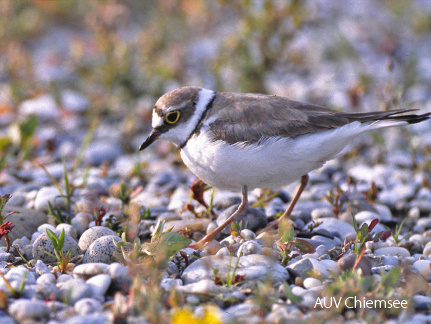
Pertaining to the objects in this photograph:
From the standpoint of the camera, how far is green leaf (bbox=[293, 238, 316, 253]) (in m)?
3.12

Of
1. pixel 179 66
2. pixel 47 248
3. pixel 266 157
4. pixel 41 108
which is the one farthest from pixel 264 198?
pixel 41 108

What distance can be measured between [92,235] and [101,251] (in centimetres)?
25

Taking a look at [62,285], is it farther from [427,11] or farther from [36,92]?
[427,11]

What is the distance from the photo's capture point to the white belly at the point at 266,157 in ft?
11.4

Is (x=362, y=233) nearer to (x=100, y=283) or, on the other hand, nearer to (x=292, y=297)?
(x=292, y=297)

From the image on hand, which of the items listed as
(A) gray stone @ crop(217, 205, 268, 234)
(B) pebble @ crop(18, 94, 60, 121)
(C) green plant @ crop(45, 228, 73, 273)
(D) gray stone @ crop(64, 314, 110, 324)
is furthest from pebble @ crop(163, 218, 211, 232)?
(B) pebble @ crop(18, 94, 60, 121)

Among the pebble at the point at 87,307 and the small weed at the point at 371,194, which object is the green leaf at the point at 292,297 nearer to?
the pebble at the point at 87,307

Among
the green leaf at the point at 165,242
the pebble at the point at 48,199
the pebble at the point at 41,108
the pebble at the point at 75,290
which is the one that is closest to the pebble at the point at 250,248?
the green leaf at the point at 165,242

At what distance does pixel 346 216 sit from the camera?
13.2 ft

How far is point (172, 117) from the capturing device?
12.4 feet

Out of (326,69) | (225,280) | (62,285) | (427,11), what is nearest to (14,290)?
(62,285)

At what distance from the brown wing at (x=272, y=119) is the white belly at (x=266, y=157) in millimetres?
56

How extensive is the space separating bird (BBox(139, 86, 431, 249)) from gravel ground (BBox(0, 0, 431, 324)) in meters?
0.38

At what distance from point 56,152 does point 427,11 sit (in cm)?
640
